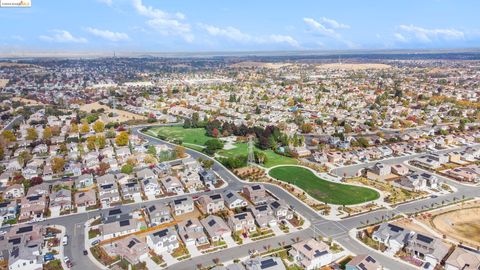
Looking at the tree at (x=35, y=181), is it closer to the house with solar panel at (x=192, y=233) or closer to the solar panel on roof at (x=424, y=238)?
the house with solar panel at (x=192, y=233)

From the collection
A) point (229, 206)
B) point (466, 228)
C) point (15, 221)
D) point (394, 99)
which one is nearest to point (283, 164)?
point (229, 206)

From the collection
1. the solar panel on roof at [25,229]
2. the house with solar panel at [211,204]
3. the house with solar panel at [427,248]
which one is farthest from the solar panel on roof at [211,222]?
the house with solar panel at [427,248]

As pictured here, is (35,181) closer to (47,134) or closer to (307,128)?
(47,134)

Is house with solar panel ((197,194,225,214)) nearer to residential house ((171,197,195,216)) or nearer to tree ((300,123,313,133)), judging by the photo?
residential house ((171,197,195,216))

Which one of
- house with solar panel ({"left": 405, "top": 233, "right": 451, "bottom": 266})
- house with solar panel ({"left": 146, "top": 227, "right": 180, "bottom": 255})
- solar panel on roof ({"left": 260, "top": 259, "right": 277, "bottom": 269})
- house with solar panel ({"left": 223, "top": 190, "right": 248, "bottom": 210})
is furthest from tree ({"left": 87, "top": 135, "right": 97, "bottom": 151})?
house with solar panel ({"left": 405, "top": 233, "right": 451, "bottom": 266})

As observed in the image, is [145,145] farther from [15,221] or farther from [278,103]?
[278,103]

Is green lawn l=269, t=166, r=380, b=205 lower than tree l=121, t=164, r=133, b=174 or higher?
lower

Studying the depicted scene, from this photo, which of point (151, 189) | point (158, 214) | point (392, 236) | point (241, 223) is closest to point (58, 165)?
point (151, 189)
